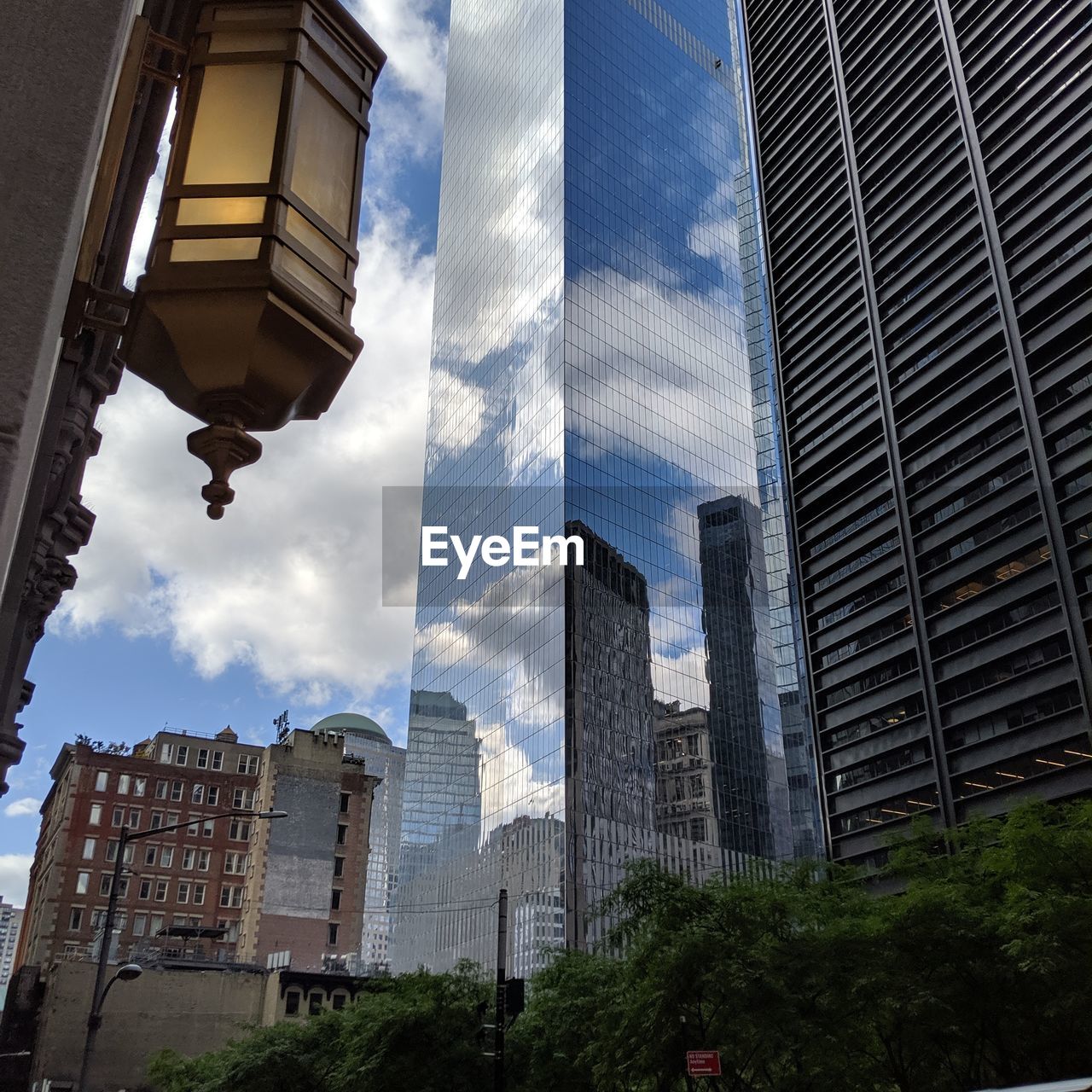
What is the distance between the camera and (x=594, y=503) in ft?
323

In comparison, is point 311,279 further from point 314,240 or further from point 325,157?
point 325,157

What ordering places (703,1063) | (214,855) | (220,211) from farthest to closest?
(214,855), (703,1063), (220,211)

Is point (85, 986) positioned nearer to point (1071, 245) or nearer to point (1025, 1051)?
point (1025, 1051)

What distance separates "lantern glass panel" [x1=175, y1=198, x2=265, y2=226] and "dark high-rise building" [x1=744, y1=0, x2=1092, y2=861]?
249 feet

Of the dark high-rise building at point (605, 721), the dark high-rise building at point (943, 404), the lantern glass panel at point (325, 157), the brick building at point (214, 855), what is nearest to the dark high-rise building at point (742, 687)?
the dark high-rise building at point (605, 721)

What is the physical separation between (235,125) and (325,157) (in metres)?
0.37

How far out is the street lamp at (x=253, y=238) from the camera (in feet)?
12.5

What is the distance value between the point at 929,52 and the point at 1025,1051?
3734 inches

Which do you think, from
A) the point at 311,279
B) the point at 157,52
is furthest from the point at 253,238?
the point at 157,52

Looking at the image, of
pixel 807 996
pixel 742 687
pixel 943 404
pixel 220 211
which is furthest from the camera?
pixel 742 687

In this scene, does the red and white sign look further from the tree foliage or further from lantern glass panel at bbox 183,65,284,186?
lantern glass panel at bbox 183,65,284,186

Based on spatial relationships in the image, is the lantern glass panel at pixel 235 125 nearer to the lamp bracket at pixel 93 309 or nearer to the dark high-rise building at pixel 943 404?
the lamp bracket at pixel 93 309

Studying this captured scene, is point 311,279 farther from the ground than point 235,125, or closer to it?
closer to it

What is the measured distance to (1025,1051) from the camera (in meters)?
28.7
